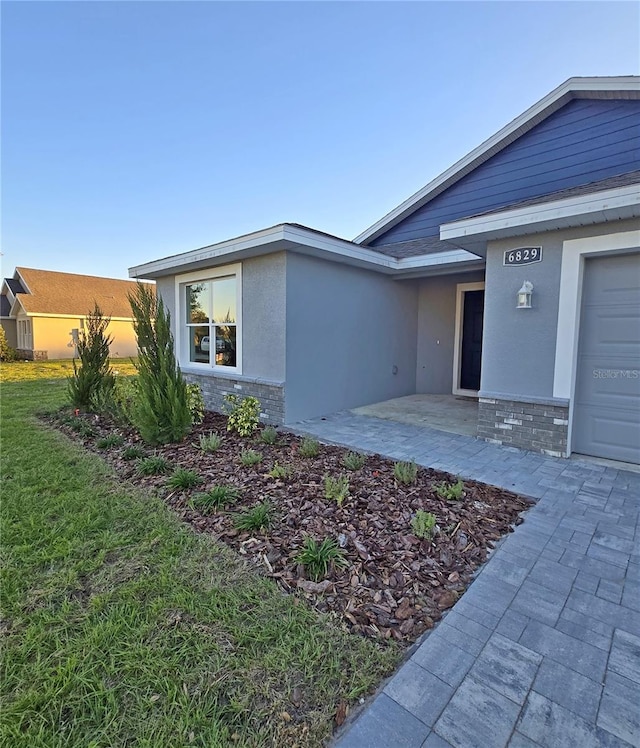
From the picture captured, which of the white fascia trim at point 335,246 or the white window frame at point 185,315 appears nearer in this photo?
the white fascia trim at point 335,246

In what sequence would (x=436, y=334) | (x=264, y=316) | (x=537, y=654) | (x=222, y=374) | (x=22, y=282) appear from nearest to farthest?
1. (x=537, y=654)
2. (x=264, y=316)
3. (x=222, y=374)
4. (x=436, y=334)
5. (x=22, y=282)

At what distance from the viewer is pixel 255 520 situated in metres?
3.06

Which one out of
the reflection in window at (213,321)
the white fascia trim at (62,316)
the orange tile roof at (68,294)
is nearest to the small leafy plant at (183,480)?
the reflection in window at (213,321)

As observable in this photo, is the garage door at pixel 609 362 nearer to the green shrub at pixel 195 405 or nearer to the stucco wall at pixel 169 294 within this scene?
the green shrub at pixel 195 405

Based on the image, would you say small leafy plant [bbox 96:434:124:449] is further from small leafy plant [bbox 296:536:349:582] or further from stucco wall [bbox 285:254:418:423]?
small leafy plant [bbox 296:536:349:582]

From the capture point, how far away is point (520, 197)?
311 inches

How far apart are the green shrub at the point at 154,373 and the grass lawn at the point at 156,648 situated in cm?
220

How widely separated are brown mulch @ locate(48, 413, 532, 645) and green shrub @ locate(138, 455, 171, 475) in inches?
3.5

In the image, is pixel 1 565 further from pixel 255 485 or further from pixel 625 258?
pixel 625 258

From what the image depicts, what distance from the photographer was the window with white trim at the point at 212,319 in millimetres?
7508

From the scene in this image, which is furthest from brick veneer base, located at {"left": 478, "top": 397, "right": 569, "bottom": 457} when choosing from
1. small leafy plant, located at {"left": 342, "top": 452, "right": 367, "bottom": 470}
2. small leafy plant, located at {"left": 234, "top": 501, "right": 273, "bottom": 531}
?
small leafy plant, located at {"left": 234, "top": 501, "right": 273, "bottom": 531}

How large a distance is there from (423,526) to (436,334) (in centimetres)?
707

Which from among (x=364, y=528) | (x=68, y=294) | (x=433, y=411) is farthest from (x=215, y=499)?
(x=68, y=294)

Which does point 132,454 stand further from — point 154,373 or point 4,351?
point 4,351
